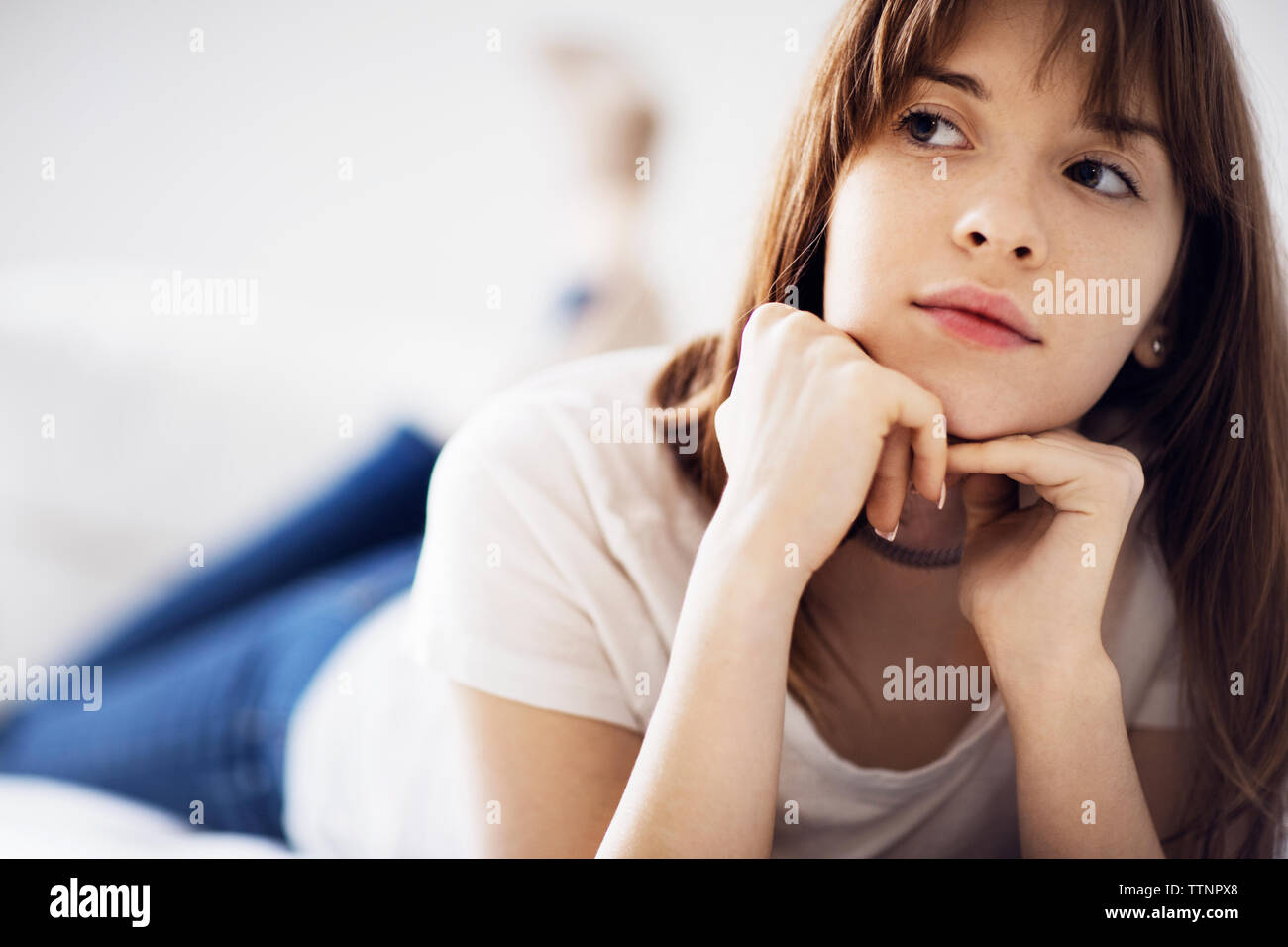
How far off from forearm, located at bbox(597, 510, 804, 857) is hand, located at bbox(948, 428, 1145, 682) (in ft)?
0.56

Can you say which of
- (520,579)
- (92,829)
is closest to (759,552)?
(520,579)

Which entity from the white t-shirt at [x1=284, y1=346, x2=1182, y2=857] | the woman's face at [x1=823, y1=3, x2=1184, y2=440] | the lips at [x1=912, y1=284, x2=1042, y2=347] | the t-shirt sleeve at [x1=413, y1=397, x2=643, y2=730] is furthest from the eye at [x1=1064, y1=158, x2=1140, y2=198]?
the t-shirt sleeve at [x1=413, y1=397, x2=643, y2=730]

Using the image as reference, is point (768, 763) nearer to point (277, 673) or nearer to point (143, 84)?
point (277, 673)

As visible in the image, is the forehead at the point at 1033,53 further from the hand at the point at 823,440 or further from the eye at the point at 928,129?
the hand at the point at 823,440

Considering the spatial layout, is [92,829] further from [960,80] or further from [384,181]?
[960,80]

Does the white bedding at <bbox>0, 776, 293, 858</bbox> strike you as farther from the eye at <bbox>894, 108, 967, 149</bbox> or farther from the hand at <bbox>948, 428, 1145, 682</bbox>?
the eye at <bbox>894, 108, 967, 149</bbox>

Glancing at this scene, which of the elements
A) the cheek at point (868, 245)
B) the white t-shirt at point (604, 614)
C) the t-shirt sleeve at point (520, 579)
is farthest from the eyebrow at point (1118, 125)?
the t-shirt sleeve at point (520, 579)

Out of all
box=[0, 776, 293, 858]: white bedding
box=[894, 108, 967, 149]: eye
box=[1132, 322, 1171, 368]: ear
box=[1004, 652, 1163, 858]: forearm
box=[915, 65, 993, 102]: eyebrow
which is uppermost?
box=[915, 65, 993, 102]: eyebrow

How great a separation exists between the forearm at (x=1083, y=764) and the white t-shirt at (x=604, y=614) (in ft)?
0.31

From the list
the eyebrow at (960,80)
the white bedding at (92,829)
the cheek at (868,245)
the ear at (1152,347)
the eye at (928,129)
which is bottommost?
the white bedding at (92,829)

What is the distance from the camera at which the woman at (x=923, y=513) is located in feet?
1.91

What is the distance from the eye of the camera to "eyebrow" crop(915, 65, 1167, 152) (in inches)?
23.2

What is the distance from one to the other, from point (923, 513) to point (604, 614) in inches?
11.4

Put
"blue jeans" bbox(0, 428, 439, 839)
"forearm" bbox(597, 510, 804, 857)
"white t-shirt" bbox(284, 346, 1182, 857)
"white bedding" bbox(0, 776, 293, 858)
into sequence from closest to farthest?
"forearm" bbox(597, 510, 804, 857) < "white t-shirt" bbox(284, 346, 1182, 857) < "white bedding" bbox(0, 776, 293, 858) < "blue jeans" bbox(0, 428, 439, 839)
